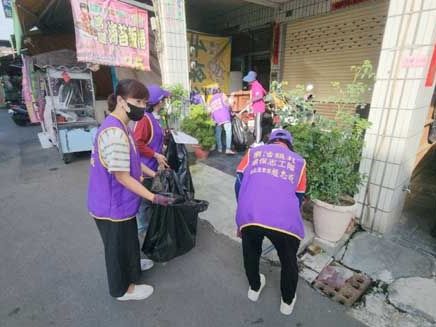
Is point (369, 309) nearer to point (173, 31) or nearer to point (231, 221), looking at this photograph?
point (231, 221)

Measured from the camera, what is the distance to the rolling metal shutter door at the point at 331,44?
5.52m

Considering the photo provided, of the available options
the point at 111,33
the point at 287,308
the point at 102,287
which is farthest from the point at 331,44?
the point at 102,287

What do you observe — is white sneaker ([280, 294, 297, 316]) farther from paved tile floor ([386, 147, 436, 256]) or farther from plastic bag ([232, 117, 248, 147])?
plastic bag ([232, 117, 248, 147])

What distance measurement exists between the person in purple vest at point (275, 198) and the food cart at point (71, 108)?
5.12m

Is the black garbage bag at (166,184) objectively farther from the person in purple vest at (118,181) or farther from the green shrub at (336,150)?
the green shrub at (336,150)

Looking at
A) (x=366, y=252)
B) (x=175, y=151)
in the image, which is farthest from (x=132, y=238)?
(x=366, y=252)

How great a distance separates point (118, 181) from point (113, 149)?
0.76ft

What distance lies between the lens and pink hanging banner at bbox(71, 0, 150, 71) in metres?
4.23

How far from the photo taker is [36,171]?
5.32 meters

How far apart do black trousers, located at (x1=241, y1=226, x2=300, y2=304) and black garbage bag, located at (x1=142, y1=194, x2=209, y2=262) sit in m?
0.65

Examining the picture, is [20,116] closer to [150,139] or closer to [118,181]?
[150,139]

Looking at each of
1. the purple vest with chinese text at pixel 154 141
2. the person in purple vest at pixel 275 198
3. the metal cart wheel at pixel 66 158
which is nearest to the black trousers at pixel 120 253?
the purple vest with chinese text at pixel 154 141

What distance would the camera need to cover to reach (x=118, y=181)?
1692mm

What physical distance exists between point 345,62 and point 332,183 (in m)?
4.77
